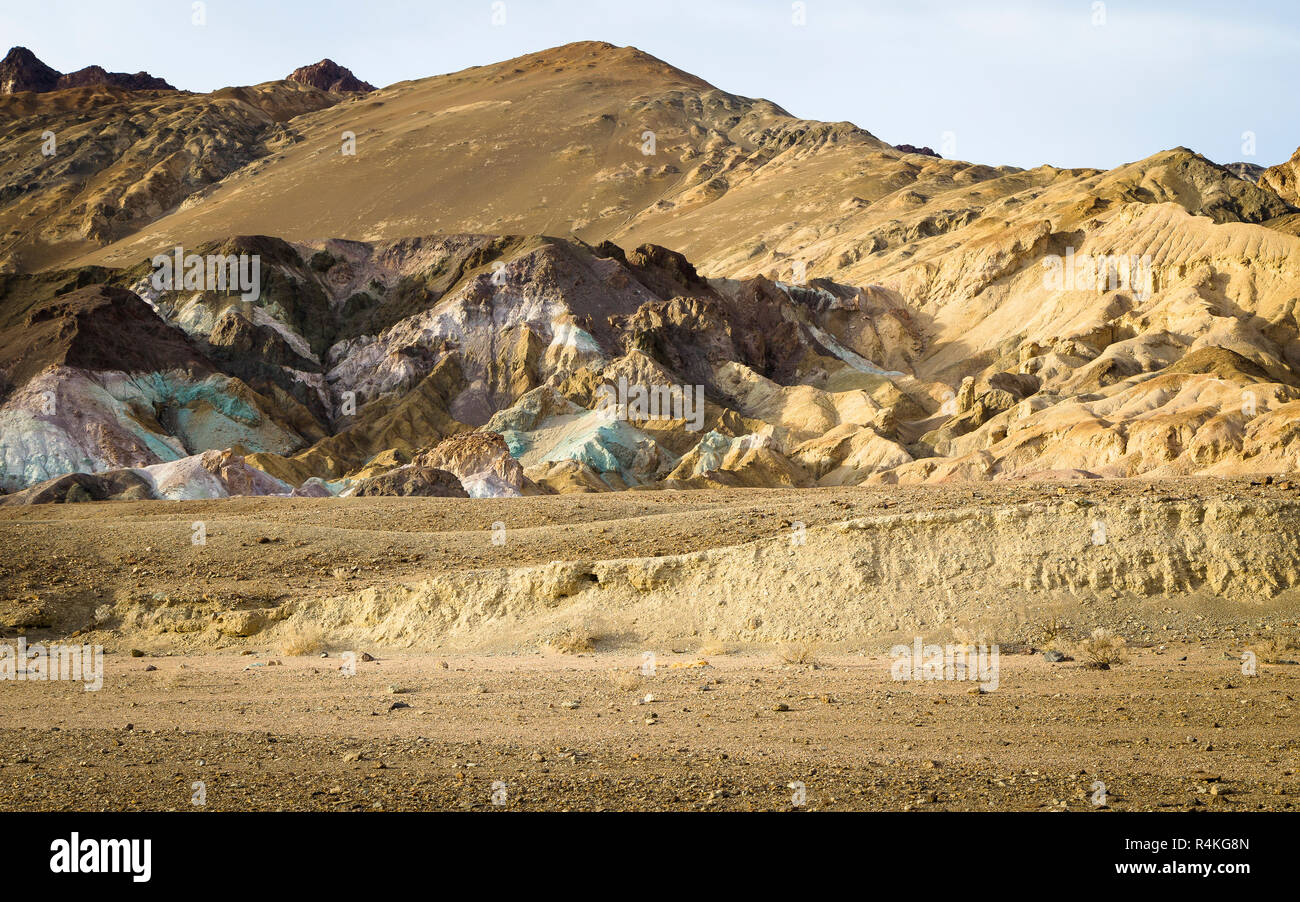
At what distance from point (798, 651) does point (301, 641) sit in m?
6.66

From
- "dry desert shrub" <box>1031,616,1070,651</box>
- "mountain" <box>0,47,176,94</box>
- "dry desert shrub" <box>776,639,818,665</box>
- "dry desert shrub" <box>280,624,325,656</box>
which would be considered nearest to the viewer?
"dry desert shrub" <box>776,639,818,665</box>

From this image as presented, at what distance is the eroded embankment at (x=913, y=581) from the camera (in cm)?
1418

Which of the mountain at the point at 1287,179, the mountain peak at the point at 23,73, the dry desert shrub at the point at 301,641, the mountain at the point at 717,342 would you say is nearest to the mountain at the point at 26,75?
the mountain peak at the point at 23,73

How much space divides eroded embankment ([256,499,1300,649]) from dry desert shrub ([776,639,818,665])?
0.17m

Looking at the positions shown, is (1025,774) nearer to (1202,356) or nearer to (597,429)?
(597,429)

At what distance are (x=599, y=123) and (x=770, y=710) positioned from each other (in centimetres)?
14954

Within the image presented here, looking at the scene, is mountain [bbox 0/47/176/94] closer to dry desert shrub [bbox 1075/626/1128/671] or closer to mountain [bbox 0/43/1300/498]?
mountain [bbox 0/43/1300/498]

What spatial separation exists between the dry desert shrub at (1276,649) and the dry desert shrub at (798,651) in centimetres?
467

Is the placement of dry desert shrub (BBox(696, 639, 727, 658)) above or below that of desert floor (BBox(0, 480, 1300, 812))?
above

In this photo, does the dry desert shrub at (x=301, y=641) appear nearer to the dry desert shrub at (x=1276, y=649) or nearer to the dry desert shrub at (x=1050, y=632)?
the dry desert shrub at (x=1050, y=632)

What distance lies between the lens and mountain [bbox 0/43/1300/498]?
147 feet

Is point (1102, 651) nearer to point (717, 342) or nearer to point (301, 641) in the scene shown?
point (301, 641)

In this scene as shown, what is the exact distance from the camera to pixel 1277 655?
474 inches

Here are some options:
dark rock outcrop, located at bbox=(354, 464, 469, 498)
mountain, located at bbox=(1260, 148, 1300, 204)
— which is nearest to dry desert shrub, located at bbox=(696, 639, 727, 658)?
dark rock outcrop, located at bbox=(354, 464, 469, 498)
